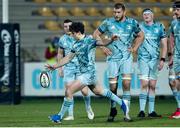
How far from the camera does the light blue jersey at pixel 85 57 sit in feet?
42.9

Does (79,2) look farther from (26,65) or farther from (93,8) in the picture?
(26,65)

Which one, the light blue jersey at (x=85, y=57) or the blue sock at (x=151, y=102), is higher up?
the light blue jersey at (x=85, y=57)

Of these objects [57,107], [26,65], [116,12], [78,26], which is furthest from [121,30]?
[26,65]

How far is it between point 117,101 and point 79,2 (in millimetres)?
13505

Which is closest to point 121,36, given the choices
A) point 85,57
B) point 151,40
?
point 85,57

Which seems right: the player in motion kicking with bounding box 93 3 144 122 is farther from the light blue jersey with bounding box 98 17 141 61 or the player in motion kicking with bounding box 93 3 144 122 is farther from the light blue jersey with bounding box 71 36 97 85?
the light blue jersey with bounding box 71 36 97 85

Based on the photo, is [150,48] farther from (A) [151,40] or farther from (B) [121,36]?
(B) [121,36]

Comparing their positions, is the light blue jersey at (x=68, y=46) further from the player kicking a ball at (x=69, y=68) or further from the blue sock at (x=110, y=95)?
the blue sock at (x=110, y=95)

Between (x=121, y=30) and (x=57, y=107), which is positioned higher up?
(x=121, y=30)

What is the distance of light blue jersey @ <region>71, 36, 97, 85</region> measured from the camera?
13.1 m

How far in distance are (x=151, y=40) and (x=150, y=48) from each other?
0.16m

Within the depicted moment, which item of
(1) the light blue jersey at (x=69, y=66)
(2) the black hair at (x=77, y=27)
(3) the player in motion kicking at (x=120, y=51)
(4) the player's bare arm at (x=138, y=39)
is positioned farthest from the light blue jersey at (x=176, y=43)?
(2) the black hair at (x=77, y=27)

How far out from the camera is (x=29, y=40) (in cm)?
2559

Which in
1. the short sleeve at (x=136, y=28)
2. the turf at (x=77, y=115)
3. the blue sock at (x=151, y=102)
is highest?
the short sleeve at (x=136, y=28)
